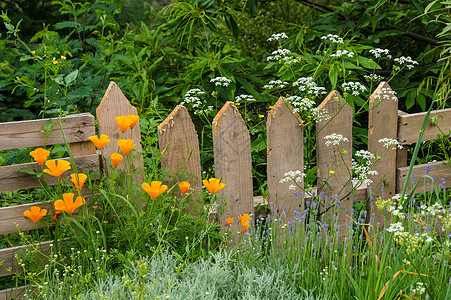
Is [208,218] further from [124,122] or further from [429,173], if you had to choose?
[429,173]

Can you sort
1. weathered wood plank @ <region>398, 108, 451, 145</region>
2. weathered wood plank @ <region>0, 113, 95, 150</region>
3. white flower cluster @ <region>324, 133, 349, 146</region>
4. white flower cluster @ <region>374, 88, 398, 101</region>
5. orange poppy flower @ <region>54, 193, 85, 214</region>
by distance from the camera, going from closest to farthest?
orange poppy flower @ <region>54, 193, 85, 214</region> < weathered wood plank @ <region>0, 113, 95, 150</region> < white flower cluster @ <region>324, 133, 349, 146</region> < white flower cluster @ <region>374, 88, 398, 101</region> < weathered wood plank @ <region>398, 108, 451, 145</region>

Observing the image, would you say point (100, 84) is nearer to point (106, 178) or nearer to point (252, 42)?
point (106, 178)

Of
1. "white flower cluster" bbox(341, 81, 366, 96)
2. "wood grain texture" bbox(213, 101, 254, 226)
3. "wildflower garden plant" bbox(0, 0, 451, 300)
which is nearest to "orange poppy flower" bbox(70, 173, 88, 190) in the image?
"wildflower garden plant" bbox(0, 0, 451, 300)

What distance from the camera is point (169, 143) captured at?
8.23ft

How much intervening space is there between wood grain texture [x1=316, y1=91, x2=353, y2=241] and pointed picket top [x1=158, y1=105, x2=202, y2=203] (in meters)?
0.70

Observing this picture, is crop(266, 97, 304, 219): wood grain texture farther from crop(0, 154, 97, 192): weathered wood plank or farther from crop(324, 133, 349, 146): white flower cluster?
crop(0, 154, 97, 192): weathered wood plank

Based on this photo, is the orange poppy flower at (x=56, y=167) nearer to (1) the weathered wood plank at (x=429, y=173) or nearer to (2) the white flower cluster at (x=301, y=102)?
(2) the white flower cluster at (x=301, y=102)

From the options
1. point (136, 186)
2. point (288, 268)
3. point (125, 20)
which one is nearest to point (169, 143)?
point (136, 186)

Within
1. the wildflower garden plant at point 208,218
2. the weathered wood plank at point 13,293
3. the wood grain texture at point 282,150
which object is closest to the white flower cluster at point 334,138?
the wildflower garden plant at point 208,218

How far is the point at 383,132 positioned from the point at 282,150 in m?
0.62

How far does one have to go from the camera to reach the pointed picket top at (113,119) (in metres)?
2.41

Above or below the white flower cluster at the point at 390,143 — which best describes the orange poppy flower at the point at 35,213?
below

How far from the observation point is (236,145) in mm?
2604

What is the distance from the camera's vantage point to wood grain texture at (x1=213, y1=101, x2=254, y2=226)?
255cm
